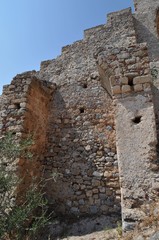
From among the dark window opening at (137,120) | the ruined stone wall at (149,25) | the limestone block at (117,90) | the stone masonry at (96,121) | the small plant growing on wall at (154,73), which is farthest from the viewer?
the ruined stone wall at (149,25)

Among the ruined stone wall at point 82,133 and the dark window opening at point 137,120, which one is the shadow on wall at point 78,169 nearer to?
the ruined stone wall at point 82,133

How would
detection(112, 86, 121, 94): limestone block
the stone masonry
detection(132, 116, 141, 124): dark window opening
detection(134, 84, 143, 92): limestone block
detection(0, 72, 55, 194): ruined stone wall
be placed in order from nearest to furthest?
1. the stone masonry
2. detection(132, 116, 141, 124): dark window opening
3. detection(134, 84, 143, 92): limestone block
4. detection(112, 86, 121, 94): limestone block
5. detection(0, 72, 55, 194): ruined stone wall

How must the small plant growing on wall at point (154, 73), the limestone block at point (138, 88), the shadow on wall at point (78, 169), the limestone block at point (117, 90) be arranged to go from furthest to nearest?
1. the small plant growing on wall at point (154, 73)
2. the shadow on wall at point (78, 169)
3. the limestone block at point (117, 90)
4. the limestone block at point (138, 88)

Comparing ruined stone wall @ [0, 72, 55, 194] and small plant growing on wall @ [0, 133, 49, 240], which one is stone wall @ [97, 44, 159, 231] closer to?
small plant growing on wall @ [0, 133, 49, 240]

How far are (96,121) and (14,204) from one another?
2.76 meters

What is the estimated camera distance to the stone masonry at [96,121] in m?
3.46

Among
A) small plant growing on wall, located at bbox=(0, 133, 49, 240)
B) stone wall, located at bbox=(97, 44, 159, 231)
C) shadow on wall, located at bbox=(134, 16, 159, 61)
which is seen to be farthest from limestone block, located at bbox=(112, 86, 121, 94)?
shadow on wall, located at bbox=(134, 16, 159, 61)

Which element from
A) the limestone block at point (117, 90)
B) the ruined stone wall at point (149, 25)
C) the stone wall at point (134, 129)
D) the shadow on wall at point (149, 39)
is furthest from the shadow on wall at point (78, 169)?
the shadow on wall at point (149, 39)

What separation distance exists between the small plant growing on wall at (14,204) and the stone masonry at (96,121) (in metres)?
0.40

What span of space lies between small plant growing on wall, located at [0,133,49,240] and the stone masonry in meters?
0.40

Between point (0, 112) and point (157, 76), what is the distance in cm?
443

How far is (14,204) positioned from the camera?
14.0ft

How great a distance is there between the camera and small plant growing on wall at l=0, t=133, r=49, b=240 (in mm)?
3537

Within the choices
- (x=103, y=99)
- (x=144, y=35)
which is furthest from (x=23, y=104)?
(x=144, y=35)
